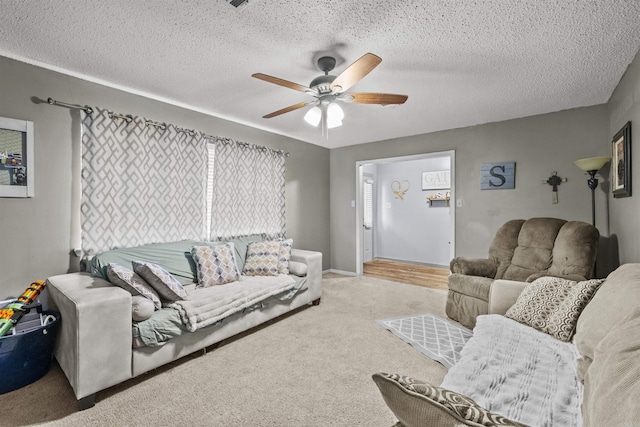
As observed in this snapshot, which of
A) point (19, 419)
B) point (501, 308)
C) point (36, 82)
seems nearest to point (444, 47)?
point (501, 308)

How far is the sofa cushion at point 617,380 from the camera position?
0.62 m

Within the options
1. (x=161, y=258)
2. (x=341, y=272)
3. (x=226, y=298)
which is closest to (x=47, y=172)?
(x=161, y=258)

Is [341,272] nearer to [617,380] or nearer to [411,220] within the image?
[411,220]

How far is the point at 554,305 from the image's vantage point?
1860mm

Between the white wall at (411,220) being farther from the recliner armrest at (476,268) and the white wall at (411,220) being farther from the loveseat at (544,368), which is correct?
the loveseat at (544,368)

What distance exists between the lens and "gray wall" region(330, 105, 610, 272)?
336 cm

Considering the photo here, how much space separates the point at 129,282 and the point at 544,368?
8.34ft

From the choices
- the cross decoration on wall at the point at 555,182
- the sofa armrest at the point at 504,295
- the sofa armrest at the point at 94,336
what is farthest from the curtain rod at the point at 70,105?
the cross decoration on wall at the point at 555,182

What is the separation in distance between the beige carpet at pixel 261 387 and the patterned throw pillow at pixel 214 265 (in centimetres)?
58

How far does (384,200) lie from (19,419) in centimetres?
628

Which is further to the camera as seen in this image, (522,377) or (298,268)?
(298,268)

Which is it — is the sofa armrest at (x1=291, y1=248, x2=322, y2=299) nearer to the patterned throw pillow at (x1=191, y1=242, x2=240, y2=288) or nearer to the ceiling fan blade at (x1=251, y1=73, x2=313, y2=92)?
the patterned throw pillow at (x1=191, y1=242, x2=240, y2=288)

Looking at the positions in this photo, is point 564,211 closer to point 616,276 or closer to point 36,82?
point 616,276

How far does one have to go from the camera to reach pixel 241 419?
67.3 inches
